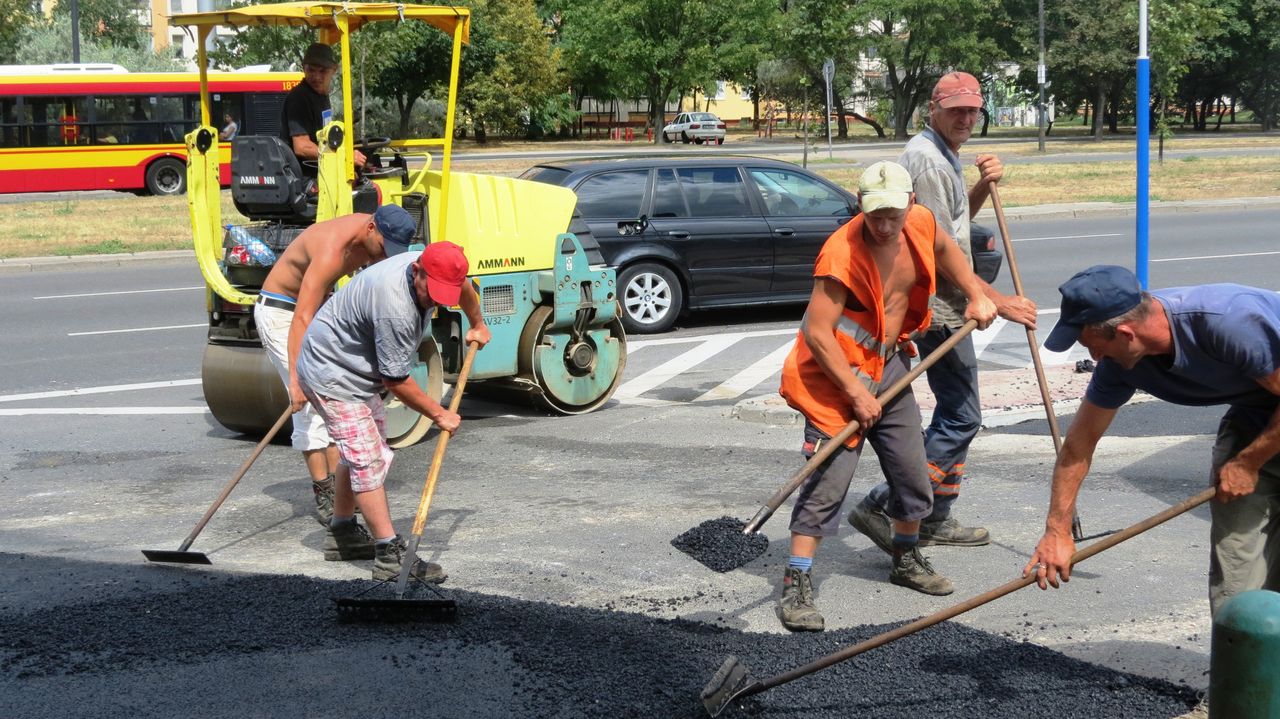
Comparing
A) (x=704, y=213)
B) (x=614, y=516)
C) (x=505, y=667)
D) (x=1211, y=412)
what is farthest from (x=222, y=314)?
(x=1211, y=412)

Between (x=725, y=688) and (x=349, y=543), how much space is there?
7.76 feet

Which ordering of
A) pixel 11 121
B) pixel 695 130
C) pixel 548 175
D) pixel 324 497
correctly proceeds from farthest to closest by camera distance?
1. pixel 695 130
2. pixel 11 121
3. pixel 548 175
4. pixel 324 497

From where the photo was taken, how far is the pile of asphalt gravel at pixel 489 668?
13.8ft

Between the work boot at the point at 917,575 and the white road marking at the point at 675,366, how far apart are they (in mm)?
4223

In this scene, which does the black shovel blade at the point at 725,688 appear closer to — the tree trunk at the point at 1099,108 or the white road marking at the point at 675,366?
the white road marking at the point at 675,366

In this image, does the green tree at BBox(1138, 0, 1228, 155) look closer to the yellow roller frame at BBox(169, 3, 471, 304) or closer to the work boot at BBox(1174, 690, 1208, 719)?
the yellow roller frame at BBox(169, 3, 471, 304)

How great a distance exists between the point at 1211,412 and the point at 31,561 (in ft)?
22.3

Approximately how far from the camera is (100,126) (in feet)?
93.1

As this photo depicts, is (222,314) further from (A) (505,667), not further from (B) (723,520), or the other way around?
(A) (505,667)

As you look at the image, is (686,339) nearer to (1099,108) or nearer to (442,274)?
(442,274)

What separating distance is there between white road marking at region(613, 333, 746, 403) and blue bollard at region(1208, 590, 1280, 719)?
6.87 meters

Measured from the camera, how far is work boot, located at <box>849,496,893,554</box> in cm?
570

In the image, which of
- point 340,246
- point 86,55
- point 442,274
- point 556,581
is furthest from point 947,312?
point 86,55

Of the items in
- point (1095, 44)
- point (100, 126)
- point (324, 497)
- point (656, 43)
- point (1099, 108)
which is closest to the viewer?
point (324, 497)
